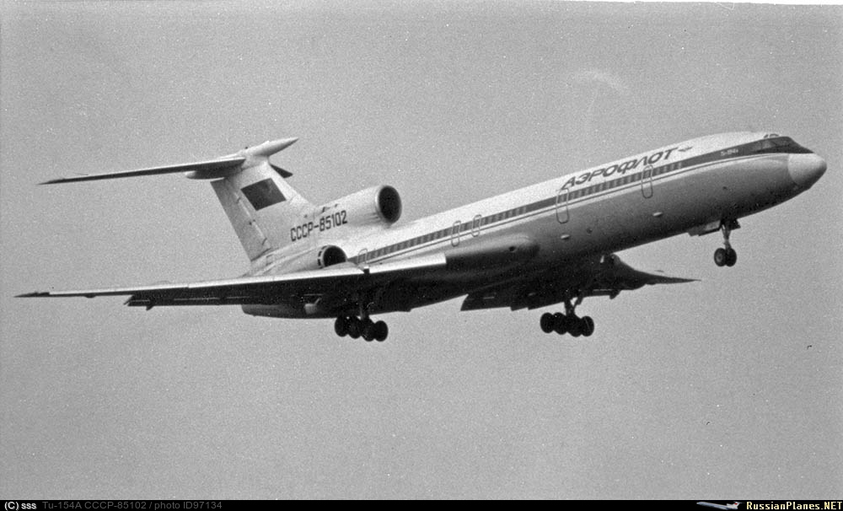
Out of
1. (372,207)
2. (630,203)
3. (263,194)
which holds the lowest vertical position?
(630,203)

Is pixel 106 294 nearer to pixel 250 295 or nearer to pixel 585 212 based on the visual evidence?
pixel 250 295

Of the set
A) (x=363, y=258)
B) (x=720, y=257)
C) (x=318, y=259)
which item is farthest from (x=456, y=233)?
(x=720, y=257)

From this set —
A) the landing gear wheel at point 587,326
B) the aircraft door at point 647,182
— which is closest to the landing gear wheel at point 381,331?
the landing gear wheel at point 587,326

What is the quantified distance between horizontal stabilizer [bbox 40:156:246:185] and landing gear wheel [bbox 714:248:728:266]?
13.2 meters

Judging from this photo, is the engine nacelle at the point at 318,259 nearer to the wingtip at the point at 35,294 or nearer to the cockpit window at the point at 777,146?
the wingtip at the point at 35,294

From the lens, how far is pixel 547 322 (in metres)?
31.6

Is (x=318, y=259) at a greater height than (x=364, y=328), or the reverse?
(x=318, y=259)

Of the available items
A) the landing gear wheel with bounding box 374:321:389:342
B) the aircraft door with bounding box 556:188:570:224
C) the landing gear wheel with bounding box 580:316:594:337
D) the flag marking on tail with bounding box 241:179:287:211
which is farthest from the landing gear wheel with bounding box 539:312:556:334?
the flag marking on tail with bounding box 241:179:287:211

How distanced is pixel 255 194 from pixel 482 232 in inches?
304

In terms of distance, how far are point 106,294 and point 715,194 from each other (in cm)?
1164

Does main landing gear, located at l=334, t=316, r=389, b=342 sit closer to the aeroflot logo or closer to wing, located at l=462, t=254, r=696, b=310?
wing, located at l=462, t=254, r=696, b=310

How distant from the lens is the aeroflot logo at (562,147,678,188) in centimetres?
2597

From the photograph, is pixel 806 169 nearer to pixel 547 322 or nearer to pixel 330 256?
pixel 547 322

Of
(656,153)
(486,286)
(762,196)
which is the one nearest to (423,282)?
(486,286)
